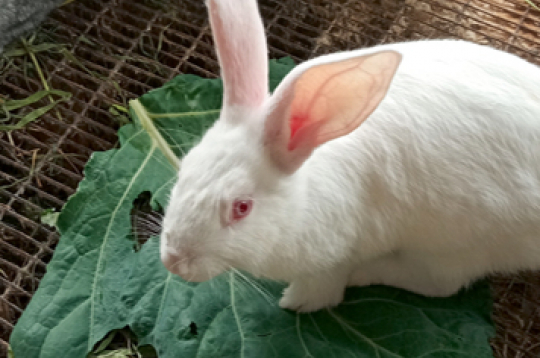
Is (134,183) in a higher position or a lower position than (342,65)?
lower

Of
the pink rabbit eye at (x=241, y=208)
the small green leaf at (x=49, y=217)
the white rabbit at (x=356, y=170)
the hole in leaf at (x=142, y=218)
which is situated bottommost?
the small green leaf at (x=49, y=217)

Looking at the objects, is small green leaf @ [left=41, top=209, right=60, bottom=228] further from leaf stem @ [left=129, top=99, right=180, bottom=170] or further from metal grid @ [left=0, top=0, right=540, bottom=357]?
leaf stem @ [left=129, top=99, right=180, bottom=170]

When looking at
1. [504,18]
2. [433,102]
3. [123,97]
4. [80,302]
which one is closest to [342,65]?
[433,102]

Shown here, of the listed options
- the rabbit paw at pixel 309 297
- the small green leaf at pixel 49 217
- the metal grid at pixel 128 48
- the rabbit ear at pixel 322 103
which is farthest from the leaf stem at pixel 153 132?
the rabbit ear at pixel 322 103

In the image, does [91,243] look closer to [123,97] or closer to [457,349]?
[123,97]

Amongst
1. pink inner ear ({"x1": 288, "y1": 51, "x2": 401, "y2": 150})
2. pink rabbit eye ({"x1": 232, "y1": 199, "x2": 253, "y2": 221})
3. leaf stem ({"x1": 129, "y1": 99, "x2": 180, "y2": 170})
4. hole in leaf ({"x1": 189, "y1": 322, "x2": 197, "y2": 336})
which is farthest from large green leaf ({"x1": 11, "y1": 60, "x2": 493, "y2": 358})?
pink inner ear ({"x1": 288, "y1": 51, "x2": 401, "y2": 150})

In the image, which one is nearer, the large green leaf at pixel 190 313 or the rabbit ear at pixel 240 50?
the rabbit ear at pixel 240 50

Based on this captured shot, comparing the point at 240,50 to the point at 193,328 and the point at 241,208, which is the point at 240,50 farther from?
the point at 193,328

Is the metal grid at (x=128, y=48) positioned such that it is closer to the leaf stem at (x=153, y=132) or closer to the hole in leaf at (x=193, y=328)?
the leaf stem at (x=153, y=132)
